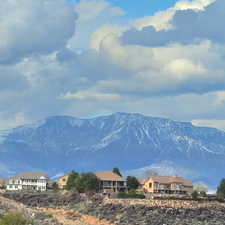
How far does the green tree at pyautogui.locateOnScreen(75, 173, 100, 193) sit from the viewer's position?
189 metres

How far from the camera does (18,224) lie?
112625 millimetres

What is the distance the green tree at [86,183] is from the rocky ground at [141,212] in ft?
41.1

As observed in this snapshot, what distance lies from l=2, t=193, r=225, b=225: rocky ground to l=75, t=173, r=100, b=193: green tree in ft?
41.1

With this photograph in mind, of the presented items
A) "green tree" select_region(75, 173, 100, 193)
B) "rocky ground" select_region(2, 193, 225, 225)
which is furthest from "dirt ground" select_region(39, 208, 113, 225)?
"green tree" select_region(75, 173, 100, 193)

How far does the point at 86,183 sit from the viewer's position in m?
192

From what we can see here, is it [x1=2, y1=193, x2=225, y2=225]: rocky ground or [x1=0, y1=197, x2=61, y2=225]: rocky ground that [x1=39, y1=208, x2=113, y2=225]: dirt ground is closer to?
[x1=2, y1=193, x2=225, y2=225]: rocky ground

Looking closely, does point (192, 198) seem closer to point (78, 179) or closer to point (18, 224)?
point (78, 179)

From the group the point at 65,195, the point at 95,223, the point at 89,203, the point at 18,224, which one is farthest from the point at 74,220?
the point at 18,224

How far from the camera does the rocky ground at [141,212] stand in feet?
499

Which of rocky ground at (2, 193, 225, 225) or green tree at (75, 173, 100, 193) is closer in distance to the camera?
rocky ground at (2, 193, 225, 225)

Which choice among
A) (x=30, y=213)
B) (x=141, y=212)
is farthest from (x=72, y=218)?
(x=141, y=212)

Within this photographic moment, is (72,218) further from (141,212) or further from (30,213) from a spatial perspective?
(141,212)

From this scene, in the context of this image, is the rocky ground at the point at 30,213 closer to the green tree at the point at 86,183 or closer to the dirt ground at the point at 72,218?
the dirt ground at the point at 72,218

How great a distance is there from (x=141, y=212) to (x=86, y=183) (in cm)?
3699
